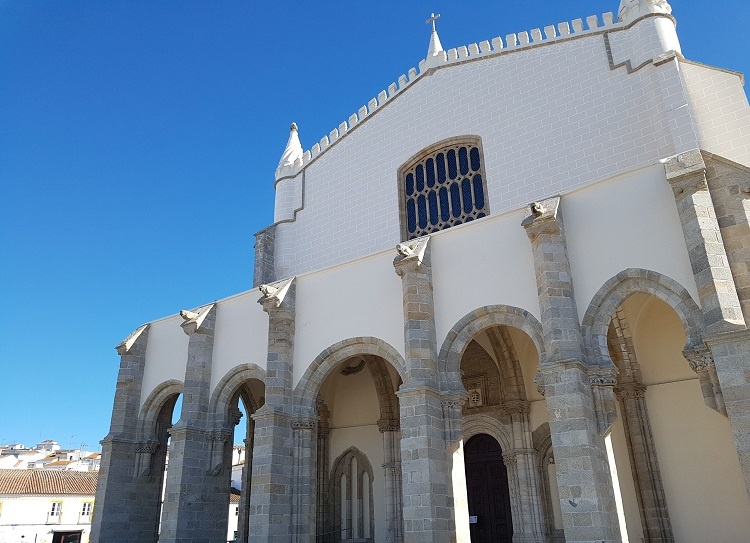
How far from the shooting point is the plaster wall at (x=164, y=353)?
15.4 m

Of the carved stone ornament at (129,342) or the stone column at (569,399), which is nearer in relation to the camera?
the stone column at (569,399)

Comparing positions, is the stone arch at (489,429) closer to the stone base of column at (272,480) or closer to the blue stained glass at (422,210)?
the stone base of column at (272,480)

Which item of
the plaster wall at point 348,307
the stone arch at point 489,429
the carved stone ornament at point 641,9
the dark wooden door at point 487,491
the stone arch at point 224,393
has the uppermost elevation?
the carved stone ornament at point 641,9

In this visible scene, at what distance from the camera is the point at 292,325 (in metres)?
13.2

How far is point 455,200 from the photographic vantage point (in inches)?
615

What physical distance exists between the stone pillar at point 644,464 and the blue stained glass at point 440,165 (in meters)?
6.78

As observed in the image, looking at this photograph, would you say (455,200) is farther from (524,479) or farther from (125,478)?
(125,478)

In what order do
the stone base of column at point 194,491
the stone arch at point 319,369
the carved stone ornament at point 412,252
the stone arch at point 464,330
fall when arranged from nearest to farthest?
the stone arch at point 464,330
the carved stone ornament at point 412,252
the stone arch at point 319,369
the stone base of column at point 194,491

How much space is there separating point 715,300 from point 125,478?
13386 mm

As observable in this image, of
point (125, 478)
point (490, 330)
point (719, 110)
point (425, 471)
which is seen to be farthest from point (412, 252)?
point (125, 478)

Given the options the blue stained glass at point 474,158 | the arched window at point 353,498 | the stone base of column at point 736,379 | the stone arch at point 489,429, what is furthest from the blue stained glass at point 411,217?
the stone base of column at point 736,379

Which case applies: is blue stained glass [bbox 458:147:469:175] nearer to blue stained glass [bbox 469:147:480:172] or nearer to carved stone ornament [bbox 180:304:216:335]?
blue stained glass [bbox 469:147:480:172]

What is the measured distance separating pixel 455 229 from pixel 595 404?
4149mm

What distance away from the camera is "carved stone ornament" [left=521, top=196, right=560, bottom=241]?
10250mm
